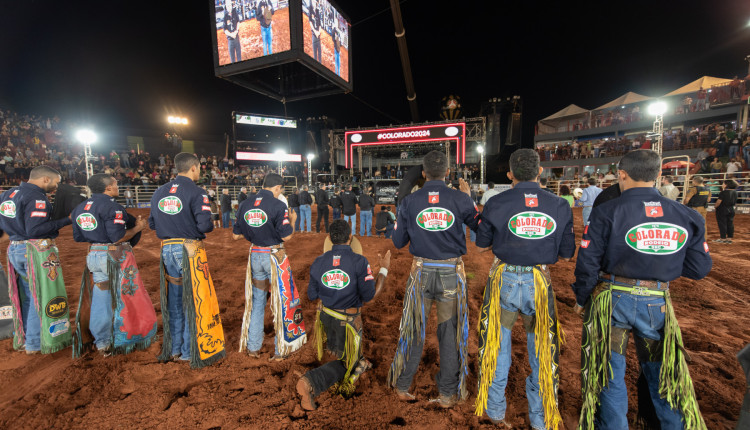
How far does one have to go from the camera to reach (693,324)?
12.6 ft

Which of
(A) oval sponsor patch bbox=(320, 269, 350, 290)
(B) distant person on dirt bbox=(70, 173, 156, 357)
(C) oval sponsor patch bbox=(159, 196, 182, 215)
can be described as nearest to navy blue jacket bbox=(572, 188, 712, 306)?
(A) oval sponsor patch bbox=(320, 269, 350, 290)

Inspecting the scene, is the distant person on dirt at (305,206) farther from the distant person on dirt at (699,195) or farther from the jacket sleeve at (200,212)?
the distant person on dirt at (699,195)

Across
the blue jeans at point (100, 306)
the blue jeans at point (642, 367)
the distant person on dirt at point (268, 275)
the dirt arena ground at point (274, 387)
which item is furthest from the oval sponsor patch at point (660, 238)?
the blue jeans at point (100, 306)

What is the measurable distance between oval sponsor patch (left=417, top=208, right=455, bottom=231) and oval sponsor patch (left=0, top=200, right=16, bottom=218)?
4530 millimetres

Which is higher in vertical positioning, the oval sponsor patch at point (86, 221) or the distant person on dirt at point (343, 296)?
the oval sponsor patch at point (86, 221)

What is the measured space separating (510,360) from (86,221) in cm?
452

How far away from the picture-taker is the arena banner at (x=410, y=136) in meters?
21.0

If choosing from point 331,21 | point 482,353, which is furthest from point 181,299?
point 331,21

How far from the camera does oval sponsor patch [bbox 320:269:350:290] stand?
111 inches

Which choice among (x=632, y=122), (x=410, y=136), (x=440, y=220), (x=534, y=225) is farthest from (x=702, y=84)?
(x=440, y=220)

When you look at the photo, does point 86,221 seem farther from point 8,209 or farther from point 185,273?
point 185,273

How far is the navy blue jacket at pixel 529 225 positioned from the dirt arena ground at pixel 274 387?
1.44 meters

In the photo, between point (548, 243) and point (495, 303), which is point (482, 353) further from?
point (548, 243)

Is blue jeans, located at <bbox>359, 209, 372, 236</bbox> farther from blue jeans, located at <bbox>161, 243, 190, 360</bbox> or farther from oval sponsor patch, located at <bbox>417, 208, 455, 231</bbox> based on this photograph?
oval sponsor patch, located at <bbox>417, 208, 455, 231</bbox>
